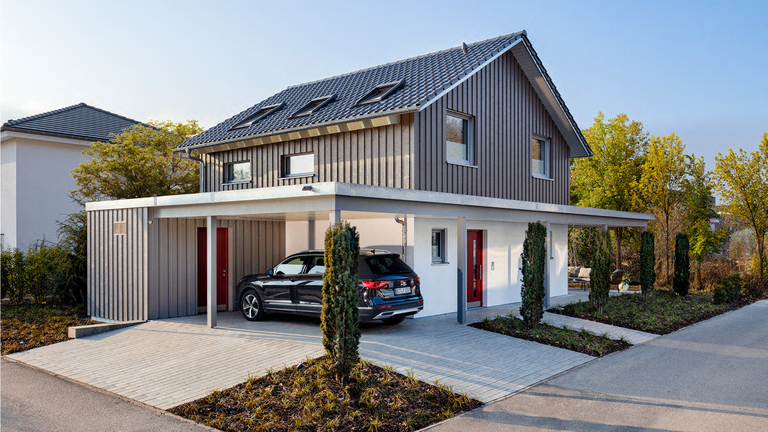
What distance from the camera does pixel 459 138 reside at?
46.7 ft

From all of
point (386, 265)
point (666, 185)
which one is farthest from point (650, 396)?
point (666, 185)

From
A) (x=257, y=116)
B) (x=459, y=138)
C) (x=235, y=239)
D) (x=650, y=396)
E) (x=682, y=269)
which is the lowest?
(x=650, y=396)

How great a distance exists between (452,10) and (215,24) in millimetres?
4944

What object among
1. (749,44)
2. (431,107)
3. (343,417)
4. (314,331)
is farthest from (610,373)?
(749,44)

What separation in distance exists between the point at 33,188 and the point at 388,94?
1401cm

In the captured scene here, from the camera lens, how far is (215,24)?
455 inches

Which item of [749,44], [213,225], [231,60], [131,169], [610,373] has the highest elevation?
[749,44]

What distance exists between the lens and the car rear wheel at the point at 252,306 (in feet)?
39.3

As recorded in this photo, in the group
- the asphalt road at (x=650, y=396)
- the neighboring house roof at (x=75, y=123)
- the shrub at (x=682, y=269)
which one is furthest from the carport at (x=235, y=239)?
the neighboring house roof at (x=75, y=123)

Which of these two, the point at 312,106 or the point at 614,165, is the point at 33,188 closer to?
the point at 312,106

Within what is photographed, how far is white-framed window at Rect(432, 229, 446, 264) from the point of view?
521 inches

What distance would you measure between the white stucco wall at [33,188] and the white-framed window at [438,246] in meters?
14.4

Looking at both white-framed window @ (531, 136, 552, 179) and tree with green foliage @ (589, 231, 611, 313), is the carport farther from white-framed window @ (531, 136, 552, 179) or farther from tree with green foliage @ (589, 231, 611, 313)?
white-framed window @ (531, 136, 552, 179)

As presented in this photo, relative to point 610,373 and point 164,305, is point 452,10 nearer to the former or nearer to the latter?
point 610,373
